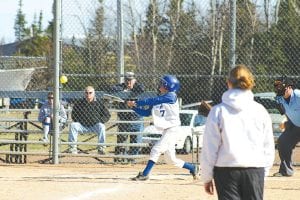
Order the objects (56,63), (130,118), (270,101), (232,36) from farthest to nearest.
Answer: (270,101), (130,118), (56,63), (232,36)

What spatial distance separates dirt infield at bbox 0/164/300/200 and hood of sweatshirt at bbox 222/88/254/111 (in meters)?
3.97

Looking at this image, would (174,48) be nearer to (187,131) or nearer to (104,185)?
(187,131)

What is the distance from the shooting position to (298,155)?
62.1ft

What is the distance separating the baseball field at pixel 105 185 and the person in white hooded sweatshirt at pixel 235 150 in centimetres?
389

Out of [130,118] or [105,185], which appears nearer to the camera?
[105,185]

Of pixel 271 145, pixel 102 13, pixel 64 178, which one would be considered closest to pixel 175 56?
pixel 102 13

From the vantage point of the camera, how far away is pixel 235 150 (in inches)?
233

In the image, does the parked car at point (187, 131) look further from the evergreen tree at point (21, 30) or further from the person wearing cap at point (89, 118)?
the evergreen tree at point (21, 30)

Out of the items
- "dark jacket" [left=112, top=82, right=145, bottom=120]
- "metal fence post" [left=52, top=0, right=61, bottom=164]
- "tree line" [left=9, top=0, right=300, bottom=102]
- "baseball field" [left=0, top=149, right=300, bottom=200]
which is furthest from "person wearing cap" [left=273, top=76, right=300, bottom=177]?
"metal fence post" [left=52, top=0, right=61, bottom=164]

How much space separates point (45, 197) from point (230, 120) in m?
4.59

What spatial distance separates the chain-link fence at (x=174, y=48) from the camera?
51.4 feet

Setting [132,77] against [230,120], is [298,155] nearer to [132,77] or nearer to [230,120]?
[132,77]

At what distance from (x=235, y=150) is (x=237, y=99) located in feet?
1.37

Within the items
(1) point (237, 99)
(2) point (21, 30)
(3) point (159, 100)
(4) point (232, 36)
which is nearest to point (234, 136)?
(1) point (237, 99)
